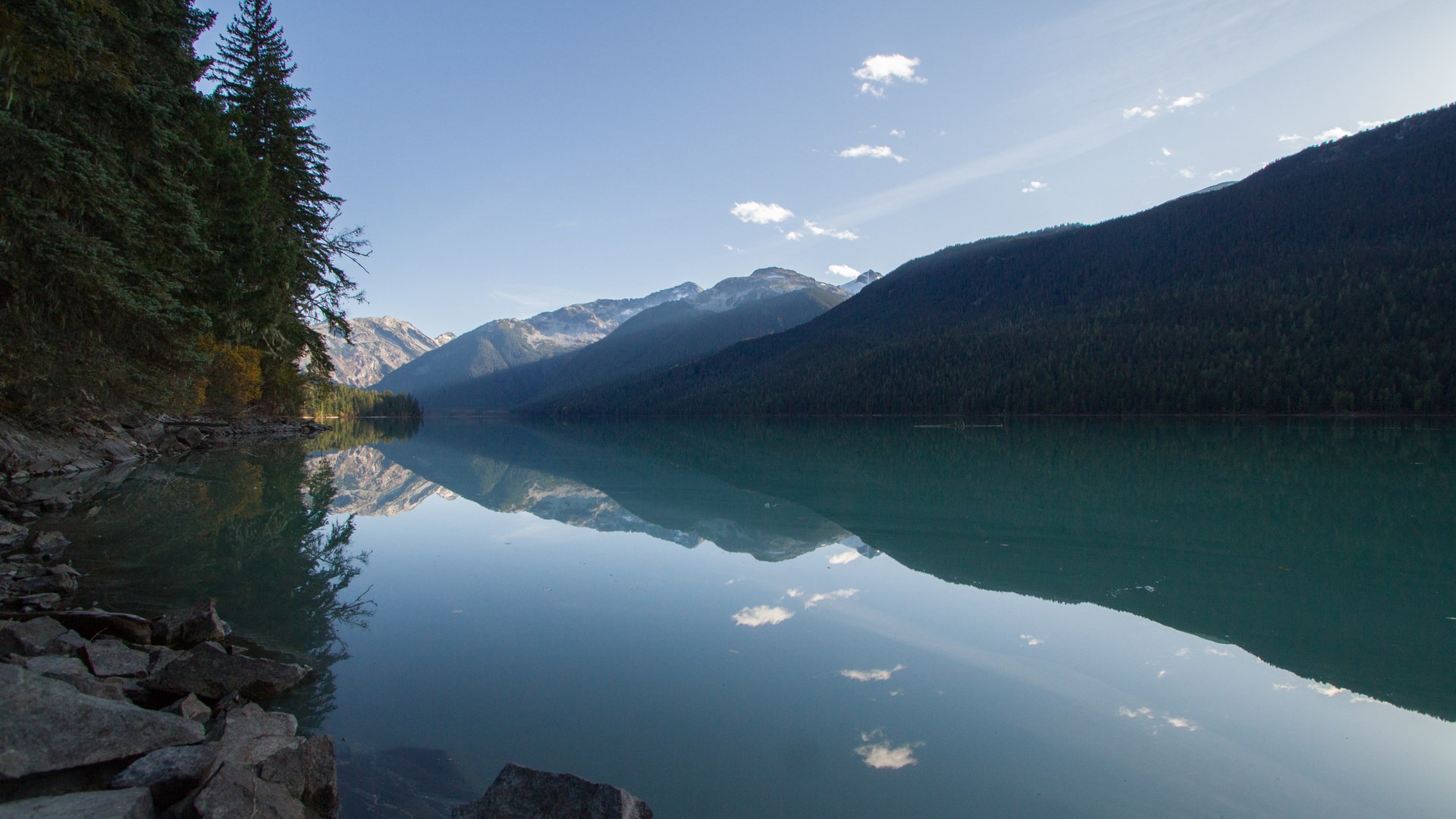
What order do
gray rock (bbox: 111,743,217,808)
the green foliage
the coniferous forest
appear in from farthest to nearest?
the green foliage, the coniferous forest, gray rock (bbox: 111,743,217,808)

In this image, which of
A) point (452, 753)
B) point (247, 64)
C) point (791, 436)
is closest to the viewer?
point (452, 753)

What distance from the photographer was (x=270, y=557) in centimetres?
1161

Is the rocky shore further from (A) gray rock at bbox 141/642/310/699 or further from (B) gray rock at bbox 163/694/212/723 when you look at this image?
(B) gray rock at bbox 163/694/212/723

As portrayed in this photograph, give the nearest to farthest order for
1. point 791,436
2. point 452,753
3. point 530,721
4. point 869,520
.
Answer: point 452,753 → point 530,721 → point 869,520 → point 791,436

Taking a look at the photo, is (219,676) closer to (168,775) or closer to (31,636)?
(31,636)

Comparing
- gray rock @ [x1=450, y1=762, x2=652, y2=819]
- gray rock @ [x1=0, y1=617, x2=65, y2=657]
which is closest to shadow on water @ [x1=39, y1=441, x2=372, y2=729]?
gray rock @ [x1=0, y1=617, x2=65, y2=657]

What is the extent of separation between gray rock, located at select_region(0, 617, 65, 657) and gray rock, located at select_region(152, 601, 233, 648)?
0.72 meters

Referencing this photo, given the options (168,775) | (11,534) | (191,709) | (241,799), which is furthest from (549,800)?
(11,534)

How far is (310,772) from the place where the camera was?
4.30m

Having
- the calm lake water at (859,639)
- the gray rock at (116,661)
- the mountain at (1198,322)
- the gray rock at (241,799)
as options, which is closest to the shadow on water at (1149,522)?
the calm lake water at (859,639)

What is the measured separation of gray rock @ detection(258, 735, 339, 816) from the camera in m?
4.12

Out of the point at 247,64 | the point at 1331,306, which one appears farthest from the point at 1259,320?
the point at 247,64

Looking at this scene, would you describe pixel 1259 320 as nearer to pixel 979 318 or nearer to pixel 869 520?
pixel 979 318

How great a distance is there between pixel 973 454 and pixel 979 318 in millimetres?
145437
